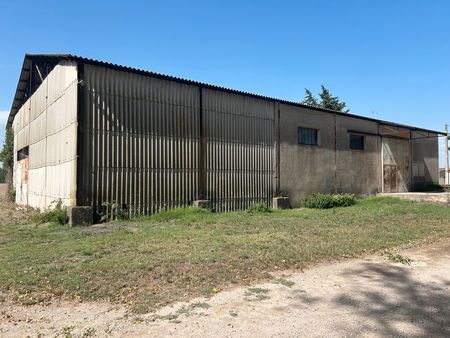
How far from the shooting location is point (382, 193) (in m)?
23.4

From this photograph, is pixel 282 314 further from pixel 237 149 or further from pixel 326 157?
pixel 326 157

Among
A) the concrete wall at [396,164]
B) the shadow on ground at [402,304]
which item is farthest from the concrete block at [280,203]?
the shadow on ground at [402,304]

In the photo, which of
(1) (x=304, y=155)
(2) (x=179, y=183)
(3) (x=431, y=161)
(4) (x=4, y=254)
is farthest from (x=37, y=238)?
(3) (x=431, y=161)

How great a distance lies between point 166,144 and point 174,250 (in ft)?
22.5

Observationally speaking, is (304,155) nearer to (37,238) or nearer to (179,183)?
(179,183)

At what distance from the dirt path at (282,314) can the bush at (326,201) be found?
1195 centimetres

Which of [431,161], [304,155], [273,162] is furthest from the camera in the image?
[431,161]

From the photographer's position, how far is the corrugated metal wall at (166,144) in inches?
495

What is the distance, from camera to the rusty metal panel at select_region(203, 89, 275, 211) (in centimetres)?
1558

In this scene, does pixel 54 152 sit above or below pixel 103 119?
below

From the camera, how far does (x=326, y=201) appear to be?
18.2 meters

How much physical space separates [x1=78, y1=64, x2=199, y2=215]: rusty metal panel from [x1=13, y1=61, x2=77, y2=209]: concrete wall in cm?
57

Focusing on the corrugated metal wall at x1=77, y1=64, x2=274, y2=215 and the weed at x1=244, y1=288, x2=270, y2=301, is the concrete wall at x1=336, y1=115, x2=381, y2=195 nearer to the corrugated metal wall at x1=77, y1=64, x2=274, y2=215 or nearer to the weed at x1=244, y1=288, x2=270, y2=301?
the corrugated metal wall at x1=77, y1=64, x2=274, y2=215

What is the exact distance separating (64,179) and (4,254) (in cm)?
553
